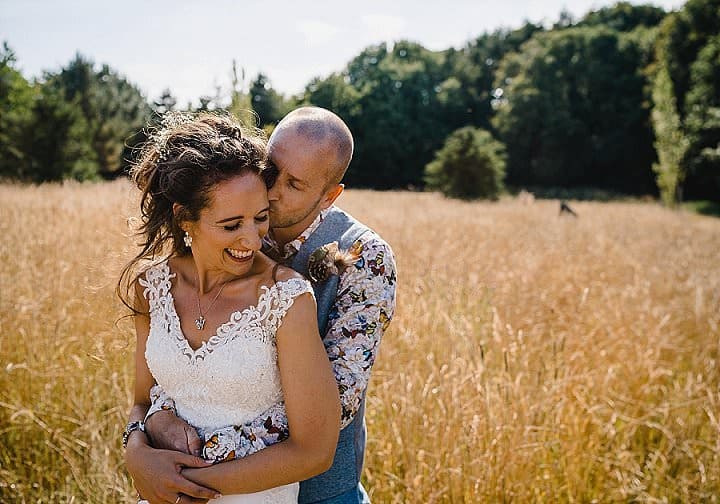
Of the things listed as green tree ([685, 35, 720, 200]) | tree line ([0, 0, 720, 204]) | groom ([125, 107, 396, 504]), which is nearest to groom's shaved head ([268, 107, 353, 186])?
groom ([125, 107, 396, 504])

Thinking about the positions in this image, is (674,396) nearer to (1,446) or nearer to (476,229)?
(1,446)

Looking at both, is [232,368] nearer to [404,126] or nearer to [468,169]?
[468,169]

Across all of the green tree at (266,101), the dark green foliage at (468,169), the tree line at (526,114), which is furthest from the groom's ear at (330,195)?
the dark green foliage at (468,169)

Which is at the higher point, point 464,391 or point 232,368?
point 232,368

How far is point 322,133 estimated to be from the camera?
1.47m

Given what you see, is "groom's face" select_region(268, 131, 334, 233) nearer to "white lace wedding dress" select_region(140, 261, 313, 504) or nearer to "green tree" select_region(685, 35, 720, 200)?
"white lace wedding dress" select_region(140, 261, 313, 504)

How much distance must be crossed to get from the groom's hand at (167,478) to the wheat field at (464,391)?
593mm

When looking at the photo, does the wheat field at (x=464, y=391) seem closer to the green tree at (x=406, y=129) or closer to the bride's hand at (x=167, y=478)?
the bride's hand at (x=167, y=478)

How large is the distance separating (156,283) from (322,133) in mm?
584

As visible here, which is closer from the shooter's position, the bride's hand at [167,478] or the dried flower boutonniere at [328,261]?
the bride's hand at [167,478]

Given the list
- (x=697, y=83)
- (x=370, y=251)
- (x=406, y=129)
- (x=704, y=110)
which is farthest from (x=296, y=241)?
(x=697, y=83)

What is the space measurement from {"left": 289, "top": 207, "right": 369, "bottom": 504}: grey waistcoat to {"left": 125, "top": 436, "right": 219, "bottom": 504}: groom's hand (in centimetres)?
34

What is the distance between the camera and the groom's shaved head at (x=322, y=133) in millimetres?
1470

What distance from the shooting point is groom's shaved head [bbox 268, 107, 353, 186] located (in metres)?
1.47
